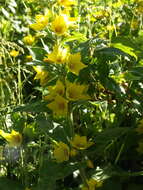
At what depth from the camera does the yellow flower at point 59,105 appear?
3.15 ft

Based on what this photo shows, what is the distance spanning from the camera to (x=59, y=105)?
38.2 inches

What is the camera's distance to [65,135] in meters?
1.01

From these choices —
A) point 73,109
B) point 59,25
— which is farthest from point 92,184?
point 59,25

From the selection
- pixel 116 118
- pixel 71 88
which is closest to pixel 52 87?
pixel 71 88

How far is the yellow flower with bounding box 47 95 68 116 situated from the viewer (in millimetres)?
960

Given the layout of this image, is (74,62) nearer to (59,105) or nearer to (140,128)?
(59,105)

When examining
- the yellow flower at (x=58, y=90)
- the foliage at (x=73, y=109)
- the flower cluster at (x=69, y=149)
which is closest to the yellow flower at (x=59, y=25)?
the foliage at (x=73, y=109)

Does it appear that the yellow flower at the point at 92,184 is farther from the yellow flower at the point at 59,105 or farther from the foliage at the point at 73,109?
the yellow flower at the point at 59,105

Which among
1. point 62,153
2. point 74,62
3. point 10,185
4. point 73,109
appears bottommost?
point 10,185

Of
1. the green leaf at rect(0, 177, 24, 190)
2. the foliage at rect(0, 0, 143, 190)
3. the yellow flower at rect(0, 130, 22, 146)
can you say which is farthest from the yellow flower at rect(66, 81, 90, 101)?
the green leaf at rect(0, 177, 24, 190)

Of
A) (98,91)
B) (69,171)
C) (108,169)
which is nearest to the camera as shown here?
(69,171)

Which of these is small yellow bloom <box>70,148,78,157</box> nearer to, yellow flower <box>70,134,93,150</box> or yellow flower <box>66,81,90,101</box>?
yellow flower <box>70,134,93,150</box>

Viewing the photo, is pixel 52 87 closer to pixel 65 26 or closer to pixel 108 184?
pixel 65 26

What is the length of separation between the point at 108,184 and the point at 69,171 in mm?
135
